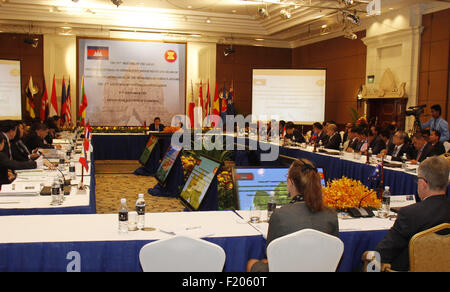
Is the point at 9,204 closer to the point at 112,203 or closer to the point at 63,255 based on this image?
the point at 63,255

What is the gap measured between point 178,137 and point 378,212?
7423 millimetres

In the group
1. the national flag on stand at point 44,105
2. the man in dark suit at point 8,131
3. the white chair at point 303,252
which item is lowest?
the white chair at point 303,252

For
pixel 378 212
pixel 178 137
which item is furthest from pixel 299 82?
pixel 378 212

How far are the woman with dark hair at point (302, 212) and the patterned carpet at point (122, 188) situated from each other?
388 cm

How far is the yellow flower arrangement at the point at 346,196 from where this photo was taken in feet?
10.5

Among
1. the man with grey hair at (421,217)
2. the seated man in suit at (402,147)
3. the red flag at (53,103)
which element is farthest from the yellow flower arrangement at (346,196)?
the red flag at (53,103)

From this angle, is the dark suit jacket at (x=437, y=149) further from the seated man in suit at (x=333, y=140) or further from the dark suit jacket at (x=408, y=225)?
the dark suit jacket at (x=408, y=225)

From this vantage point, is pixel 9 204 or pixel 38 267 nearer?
pixel 38 267

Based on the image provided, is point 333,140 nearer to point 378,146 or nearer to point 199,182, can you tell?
point 378,146

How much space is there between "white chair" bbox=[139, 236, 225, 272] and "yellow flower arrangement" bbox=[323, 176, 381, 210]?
4.94 feet

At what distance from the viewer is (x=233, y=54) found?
49.6 ft

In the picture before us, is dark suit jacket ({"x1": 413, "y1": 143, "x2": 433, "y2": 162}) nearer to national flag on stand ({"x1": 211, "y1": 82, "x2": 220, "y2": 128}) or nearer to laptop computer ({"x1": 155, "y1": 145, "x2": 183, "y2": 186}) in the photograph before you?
laptop computer ({"x1": 155, "y1": 145, "x2": 183, "y2": 186})

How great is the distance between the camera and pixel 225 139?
11.1m

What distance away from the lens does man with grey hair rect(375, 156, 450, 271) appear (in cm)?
229
